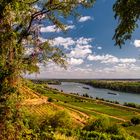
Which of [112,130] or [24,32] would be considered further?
[112,130]

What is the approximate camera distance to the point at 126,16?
11312mm

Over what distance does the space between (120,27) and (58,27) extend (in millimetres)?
6795

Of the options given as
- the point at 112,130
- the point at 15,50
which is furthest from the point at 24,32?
the point at 112,130

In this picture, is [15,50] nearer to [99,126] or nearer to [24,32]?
[24,32]

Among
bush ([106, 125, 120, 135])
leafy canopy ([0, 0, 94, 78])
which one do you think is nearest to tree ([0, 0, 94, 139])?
leafy canopy ([0, 0, 94, 78])

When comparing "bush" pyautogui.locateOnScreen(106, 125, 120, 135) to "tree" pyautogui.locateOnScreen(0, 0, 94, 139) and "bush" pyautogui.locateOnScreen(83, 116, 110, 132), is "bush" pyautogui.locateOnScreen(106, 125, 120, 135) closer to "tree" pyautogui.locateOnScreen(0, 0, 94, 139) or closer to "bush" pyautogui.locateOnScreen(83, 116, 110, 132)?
"bush" pyautogui.locateOnScreen(83, 116, 110, 132)

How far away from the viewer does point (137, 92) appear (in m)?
177

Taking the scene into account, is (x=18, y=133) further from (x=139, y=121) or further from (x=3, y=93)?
(x=139, y=121)

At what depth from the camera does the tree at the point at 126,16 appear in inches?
431

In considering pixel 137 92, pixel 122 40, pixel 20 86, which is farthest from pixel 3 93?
pixel 137 92

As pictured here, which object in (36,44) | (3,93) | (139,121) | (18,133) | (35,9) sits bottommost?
(139,121)

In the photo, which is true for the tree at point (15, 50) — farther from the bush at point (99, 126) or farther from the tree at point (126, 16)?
the bush at point (99, 126)

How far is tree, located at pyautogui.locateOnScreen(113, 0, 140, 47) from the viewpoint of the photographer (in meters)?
10.9

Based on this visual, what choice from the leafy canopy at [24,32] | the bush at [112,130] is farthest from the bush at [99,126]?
the leafy canopy at [24,32]
